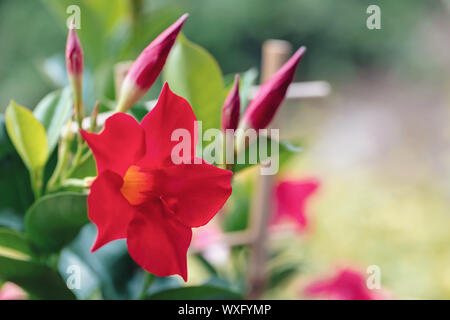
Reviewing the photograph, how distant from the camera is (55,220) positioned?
38cm

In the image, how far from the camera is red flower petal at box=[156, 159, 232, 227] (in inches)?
12.8

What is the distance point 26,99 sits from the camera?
9.90 ft

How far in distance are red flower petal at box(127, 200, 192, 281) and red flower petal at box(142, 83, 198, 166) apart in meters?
0.03

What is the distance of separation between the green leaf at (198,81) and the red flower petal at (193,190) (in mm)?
95

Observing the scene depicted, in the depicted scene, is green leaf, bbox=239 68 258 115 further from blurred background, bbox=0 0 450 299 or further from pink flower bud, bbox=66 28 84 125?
blurred background, bbox=0 0 450 299

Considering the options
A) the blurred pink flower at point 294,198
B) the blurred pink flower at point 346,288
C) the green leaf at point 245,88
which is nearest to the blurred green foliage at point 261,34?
the blurred pink flower at point 294,198

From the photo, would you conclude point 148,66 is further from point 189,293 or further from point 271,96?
point 189,293

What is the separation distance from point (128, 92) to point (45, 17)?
2.90 meters

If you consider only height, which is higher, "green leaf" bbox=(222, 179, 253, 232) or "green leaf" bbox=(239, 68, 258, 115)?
"green leaf" bbox=(239, 68, 258, 115)

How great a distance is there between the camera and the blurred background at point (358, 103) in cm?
218

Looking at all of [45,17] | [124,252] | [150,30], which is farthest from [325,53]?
[124,252]

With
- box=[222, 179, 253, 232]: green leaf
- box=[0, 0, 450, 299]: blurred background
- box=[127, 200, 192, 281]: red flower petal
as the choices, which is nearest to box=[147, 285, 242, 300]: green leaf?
box=[127, 200, 192, 281]: red flower petal
